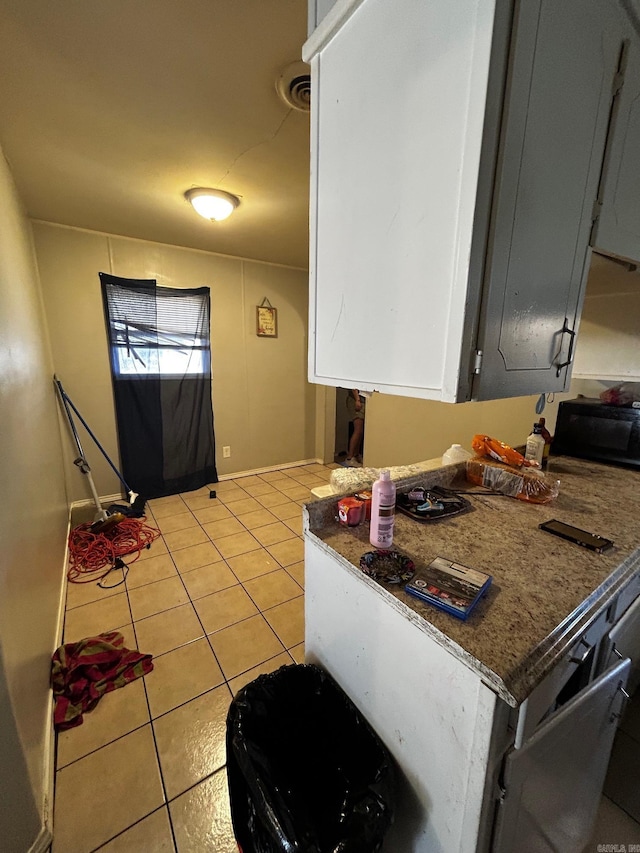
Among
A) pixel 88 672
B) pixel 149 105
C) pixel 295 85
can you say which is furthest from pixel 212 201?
pixel 88 672

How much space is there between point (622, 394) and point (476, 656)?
68.0 inches

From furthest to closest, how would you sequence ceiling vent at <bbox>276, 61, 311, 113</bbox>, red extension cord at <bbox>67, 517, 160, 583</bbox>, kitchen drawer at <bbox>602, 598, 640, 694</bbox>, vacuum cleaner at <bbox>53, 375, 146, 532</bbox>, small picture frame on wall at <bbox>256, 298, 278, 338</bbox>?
small picture frame on wall at <bbox>256, 298, 278, 338</bbox> < vacuum cleaner at <bbox>53, 375, 146, 532</bbox> < red extension cord at <bbox>67, 517, 160, 583</bbox> < ceiling vent at <bbox>276, 61, 311, 113</bbox> < kitchen drawer at <bbox>602, 598, 640, 694</bbox>

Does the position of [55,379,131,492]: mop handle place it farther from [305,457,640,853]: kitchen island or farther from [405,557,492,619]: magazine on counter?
[405,557,492,619]: magazine on counter

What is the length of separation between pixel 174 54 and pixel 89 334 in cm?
238

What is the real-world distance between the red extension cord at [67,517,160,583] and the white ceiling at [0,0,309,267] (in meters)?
2.36

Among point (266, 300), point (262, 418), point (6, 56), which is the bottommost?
point (262, 418)

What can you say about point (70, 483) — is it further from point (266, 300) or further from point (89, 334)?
point (266, 300)

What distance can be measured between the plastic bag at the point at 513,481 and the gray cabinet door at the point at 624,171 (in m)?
0.79

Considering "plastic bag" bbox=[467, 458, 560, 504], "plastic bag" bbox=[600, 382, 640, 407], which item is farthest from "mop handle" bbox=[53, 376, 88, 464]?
"plastic bag" bbox=[600, 382, 640, 407]

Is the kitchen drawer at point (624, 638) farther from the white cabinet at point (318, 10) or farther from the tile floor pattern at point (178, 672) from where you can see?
the white cabinet at point (318, 10)

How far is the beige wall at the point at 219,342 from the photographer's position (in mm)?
2844

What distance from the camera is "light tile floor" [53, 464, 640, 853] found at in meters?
1.07

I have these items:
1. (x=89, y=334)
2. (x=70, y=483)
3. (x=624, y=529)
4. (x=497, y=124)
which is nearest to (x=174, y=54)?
(x=497, y=124)

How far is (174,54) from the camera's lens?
3.86 feet
